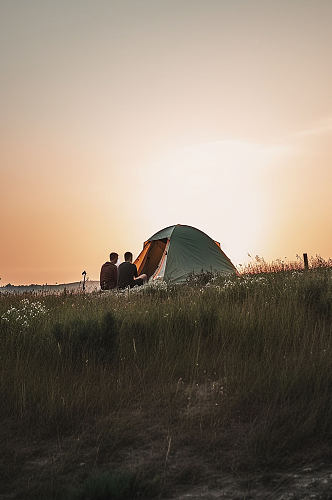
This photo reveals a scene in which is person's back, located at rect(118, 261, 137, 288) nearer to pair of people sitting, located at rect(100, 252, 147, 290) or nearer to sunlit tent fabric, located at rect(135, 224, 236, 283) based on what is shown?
pair of people sitting, located at rect(100, 252, 147, 290)

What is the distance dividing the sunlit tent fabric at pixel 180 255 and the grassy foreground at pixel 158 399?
1122cm

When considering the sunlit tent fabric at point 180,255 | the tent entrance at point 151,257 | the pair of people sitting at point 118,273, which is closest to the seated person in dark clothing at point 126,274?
the pair of people sitting at point 118,273

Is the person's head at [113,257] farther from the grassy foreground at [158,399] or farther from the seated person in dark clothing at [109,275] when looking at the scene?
the grassy foreground at [158,399]

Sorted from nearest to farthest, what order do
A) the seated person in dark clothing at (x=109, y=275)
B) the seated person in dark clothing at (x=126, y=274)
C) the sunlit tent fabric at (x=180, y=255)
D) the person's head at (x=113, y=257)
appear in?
the seated person in dark clothing at (x=126, y=274) → the seated person in dark clothing at (x=109, y=275) → the person's head at (x=113, y=257) → the sunlit tent fabric at (x=180, y=255)

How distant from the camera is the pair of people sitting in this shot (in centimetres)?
1692

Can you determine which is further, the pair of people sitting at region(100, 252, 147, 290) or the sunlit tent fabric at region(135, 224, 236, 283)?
the sunlit tent fabric at region(135, 224, 236, 283)

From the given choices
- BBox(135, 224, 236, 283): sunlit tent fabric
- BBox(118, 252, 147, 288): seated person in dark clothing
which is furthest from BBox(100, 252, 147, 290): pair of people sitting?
BBox(135, 224, 236, 283): sunlit tent fabric

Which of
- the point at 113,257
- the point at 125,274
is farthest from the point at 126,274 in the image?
the point at 113,257

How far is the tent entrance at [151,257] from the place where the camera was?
21172mm

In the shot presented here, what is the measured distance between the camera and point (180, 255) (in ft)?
64.3

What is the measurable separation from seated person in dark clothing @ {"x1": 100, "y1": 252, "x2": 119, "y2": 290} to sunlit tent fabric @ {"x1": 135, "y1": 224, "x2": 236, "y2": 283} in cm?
215

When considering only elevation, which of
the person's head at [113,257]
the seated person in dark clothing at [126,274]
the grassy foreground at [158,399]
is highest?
the person's head at [113,257]

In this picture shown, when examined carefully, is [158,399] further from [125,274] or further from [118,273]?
[118,273]

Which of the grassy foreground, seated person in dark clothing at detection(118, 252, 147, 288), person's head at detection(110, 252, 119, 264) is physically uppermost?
person's head at detection(110, 252, 119, 264)
